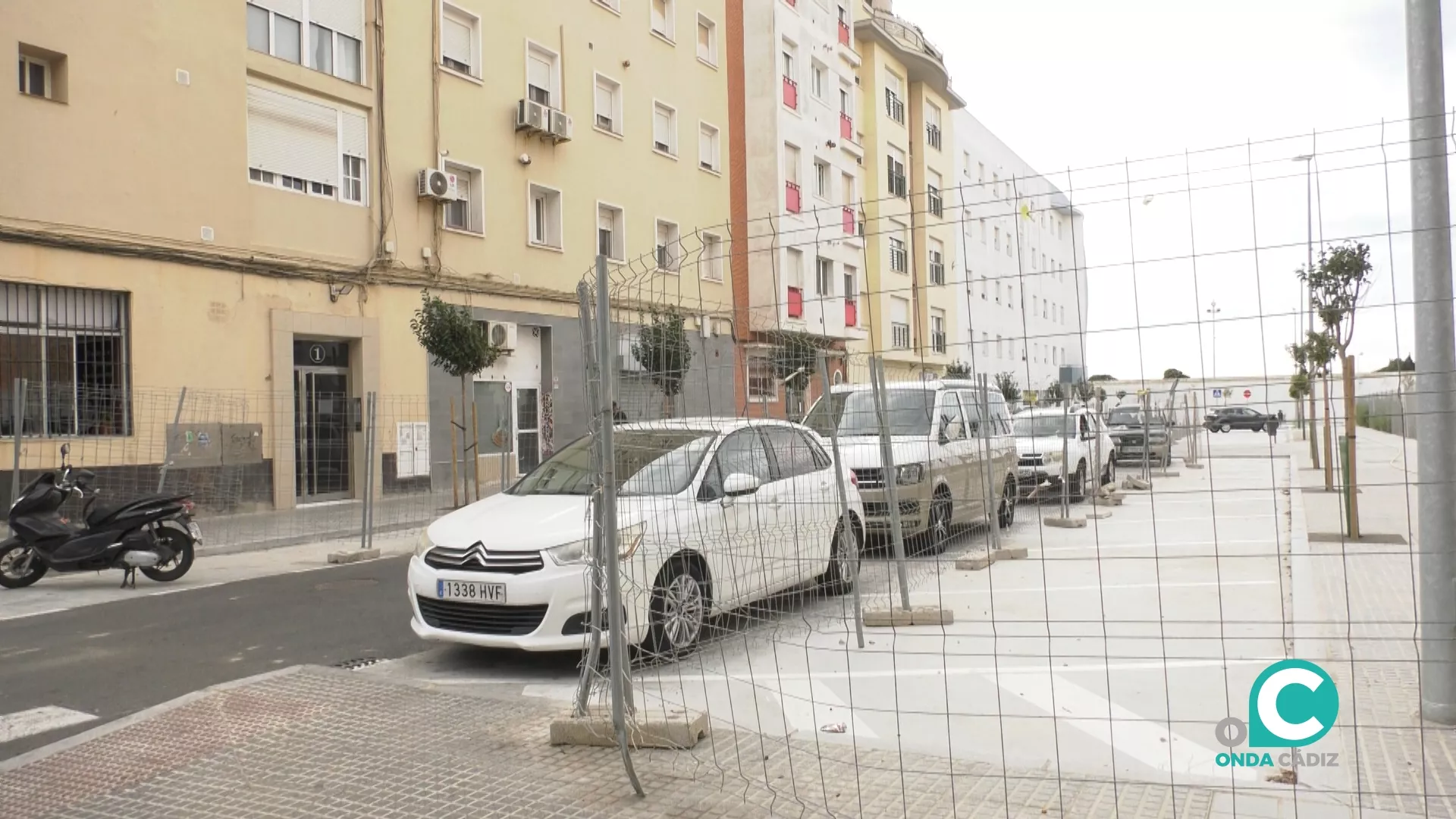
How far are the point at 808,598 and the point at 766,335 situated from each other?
7.11ft

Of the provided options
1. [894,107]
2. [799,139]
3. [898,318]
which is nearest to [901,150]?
[894,107]

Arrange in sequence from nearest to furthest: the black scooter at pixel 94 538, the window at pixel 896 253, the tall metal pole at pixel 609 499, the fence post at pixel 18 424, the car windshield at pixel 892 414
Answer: the tall metal pole at pixel 609 499
the car windshield at pixel 892 414
the black scooter at pixel 94 538
the fence post at pixel 18 424
the window at pixel 896 253

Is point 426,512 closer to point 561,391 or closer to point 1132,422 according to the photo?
point 561,391

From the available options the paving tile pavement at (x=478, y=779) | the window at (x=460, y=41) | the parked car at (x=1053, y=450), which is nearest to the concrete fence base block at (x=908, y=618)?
the paving tile pavement at (x=478, y=779)

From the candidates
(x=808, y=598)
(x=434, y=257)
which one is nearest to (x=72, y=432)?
(x=434, y=257)

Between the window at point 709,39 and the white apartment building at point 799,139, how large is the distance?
186cm

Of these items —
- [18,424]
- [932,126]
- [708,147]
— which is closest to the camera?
[18,424]

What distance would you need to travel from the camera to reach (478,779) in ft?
14.7

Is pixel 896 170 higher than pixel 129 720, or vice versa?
pixel 896 170

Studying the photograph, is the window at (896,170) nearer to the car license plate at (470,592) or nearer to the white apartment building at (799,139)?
the white apartment building at (799,139)

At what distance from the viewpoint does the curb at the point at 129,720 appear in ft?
16.0

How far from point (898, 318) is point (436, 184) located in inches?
824

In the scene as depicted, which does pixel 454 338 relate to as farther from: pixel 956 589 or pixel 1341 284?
pixel 1341 284

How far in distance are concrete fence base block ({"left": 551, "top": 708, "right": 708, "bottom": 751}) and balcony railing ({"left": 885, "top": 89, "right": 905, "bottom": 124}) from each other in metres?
35.9
